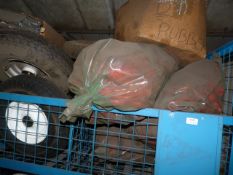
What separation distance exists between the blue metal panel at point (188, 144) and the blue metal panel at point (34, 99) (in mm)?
630

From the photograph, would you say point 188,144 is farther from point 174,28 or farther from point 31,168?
point 31,168

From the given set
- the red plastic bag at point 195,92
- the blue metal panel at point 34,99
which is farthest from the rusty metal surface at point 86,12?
the blue metal panel at point 34,99

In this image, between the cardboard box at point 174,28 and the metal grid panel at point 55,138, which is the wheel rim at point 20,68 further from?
the cardboard box at point 174,28

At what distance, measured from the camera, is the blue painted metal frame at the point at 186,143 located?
1.14 m

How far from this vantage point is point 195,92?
116cm

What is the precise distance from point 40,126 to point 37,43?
2.03 feet

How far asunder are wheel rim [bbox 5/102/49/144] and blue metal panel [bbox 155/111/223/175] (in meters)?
0.78

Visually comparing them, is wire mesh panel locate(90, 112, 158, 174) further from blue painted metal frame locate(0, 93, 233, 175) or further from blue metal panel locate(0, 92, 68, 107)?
blue metal panel locate(0, 92, 68, 107)

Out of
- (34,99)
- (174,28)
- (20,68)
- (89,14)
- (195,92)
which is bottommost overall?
(34,99)

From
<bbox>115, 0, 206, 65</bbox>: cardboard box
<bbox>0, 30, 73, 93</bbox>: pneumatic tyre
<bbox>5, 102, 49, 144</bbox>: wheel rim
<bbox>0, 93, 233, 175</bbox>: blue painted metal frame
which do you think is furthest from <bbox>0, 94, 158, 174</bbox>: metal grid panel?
<bbox>115, 0, 206, 65</bbox>: cardboard box

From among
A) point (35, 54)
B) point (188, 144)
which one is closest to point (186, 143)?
point (188, 144)

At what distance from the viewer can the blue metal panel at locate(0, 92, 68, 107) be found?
131 cm

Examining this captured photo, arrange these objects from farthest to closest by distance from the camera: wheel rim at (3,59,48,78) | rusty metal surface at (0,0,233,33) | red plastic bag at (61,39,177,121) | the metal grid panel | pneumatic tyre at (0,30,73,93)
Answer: rusty metal surface at (0,0,233,33) < wheel rim at (3,59,48,78) < pneumatic tyre at (0,30,73,93) < the metal grid panel < red plastic bag at (61,39,177,121)

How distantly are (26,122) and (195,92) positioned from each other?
45.7 inches
